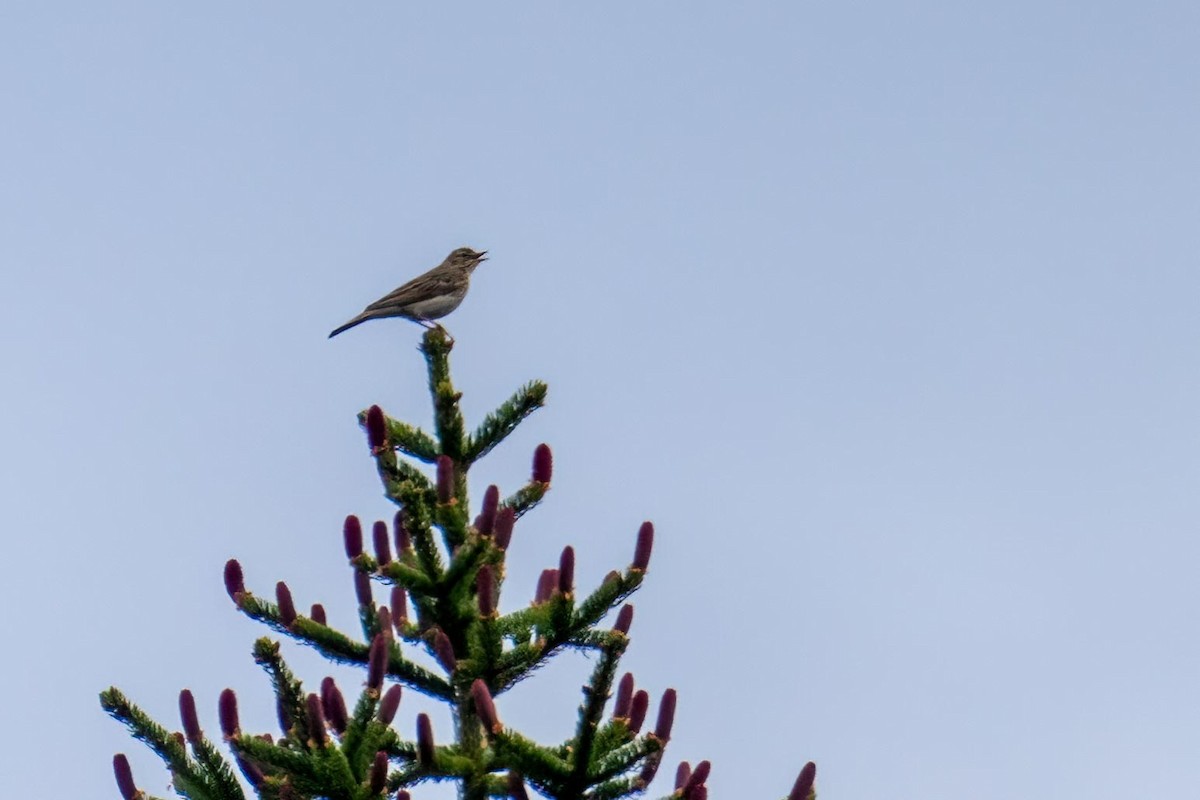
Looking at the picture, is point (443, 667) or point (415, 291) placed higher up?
point (415, 291)

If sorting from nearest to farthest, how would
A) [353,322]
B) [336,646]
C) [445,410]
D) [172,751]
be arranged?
[172,751], [336,646], [445,410], [353,322]

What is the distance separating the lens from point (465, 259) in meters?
15.8

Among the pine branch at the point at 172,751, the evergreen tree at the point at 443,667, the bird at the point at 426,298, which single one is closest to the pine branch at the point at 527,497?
the evergreen tree at the point at 443,667

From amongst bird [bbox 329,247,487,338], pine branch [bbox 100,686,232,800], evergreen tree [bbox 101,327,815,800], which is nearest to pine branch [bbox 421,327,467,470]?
evergreen tree [bbox 101,327,815,800]

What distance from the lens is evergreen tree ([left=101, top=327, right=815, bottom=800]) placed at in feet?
24.6

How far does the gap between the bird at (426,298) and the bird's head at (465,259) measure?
3 centimetres

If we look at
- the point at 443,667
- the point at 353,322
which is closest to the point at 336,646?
the point at 443,667

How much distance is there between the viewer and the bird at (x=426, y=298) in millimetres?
14578

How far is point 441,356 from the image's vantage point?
893 cm

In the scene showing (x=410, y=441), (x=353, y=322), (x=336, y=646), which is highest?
(x=353, y=322)

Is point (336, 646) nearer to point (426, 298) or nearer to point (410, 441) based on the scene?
point (410, 441)

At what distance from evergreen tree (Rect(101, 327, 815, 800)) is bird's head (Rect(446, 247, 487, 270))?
683 centimetres

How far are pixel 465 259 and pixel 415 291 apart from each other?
1280mm

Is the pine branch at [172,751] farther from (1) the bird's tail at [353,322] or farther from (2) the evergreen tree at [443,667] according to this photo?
(1) the bird's tail at [353,322]
